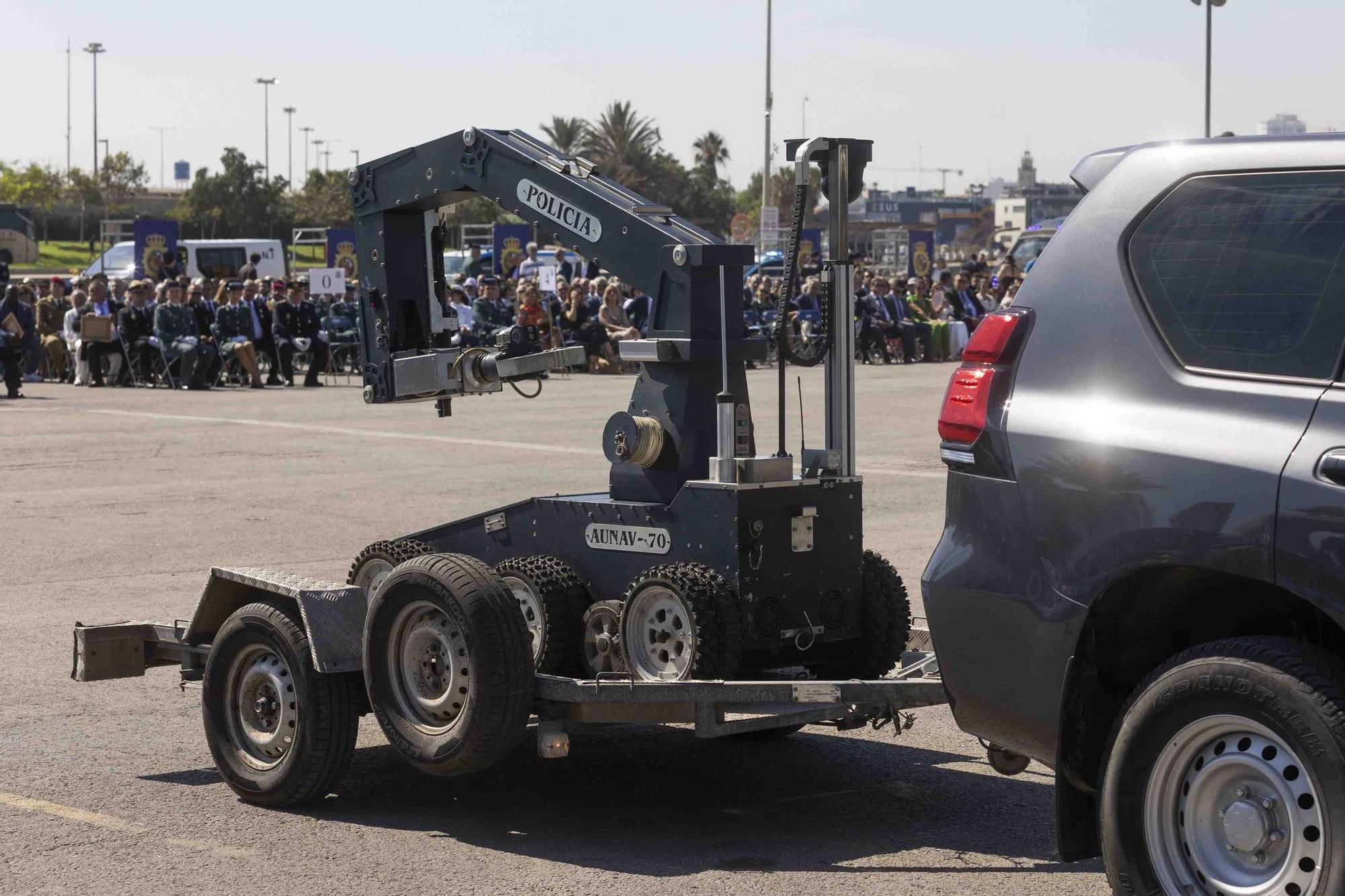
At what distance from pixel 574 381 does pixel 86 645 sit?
73.2ft

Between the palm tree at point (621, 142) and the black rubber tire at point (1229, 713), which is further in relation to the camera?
the palm tree at point (621, 142)

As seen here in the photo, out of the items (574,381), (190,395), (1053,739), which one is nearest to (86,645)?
(1053,739)

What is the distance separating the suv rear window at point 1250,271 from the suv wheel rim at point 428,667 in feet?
7.99

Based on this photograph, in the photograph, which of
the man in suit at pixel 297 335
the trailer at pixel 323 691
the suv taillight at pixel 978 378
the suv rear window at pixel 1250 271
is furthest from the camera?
the man in suit at pixel 297 335

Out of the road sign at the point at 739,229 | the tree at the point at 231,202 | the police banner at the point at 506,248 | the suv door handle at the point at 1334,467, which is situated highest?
the tree at the point at 231,202

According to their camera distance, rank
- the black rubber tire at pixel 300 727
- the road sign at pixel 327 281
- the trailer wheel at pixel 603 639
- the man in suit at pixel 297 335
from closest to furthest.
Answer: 1. the black rubber tire at pixel 300 727
2. the trailer wheel at pixel 603 639
3. the man in suit at pixel 297 335
4. the road sign at pixel 327 281

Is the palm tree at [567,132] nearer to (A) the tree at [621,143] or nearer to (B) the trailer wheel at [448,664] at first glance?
(A) the tree at [621,143]

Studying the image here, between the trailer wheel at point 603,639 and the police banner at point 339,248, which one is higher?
the police banner at point 339,248

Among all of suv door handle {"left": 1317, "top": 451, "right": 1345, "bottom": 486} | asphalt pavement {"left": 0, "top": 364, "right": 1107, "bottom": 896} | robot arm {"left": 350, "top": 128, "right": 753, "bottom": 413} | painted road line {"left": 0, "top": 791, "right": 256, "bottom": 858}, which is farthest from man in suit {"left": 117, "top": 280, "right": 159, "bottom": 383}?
suv door handle {"left": 1317, "top": 451, "right": 1345, "bottom": 486}

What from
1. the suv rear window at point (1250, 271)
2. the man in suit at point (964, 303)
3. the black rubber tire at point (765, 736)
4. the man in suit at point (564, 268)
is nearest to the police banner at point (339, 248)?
the man in suit at point (564, 268)

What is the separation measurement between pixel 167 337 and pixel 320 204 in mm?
82537

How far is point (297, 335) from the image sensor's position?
29453 millimetres

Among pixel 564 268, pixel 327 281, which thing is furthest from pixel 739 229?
pixel 327 281

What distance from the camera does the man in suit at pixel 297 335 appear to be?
28.9m
